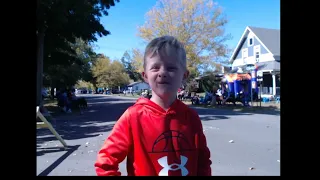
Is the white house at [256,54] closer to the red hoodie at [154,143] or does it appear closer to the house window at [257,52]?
the house window at [257,52]

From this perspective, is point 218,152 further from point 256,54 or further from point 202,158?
point 256,54

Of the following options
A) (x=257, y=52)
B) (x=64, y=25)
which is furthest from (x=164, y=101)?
(x=257, y=52)

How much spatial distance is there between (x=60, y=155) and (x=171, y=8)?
14.7m

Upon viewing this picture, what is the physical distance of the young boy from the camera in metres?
1.24

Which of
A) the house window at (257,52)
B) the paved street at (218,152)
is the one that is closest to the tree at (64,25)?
the paved street at (218,152)

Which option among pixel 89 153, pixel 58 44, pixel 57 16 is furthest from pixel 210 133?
pixel 58 44

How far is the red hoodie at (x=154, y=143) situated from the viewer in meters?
1.24

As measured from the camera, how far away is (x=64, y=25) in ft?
30.6

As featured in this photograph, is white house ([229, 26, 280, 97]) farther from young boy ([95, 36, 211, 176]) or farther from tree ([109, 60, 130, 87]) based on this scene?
tree ([109, 60, 130, 87])

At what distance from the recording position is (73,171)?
3688mm

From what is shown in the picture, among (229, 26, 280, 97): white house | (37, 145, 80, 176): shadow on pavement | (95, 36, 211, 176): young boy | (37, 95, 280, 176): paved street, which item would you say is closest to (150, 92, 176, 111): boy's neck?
(95, 36, 211, 176): young boy

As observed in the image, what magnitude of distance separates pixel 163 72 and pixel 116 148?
41cm
